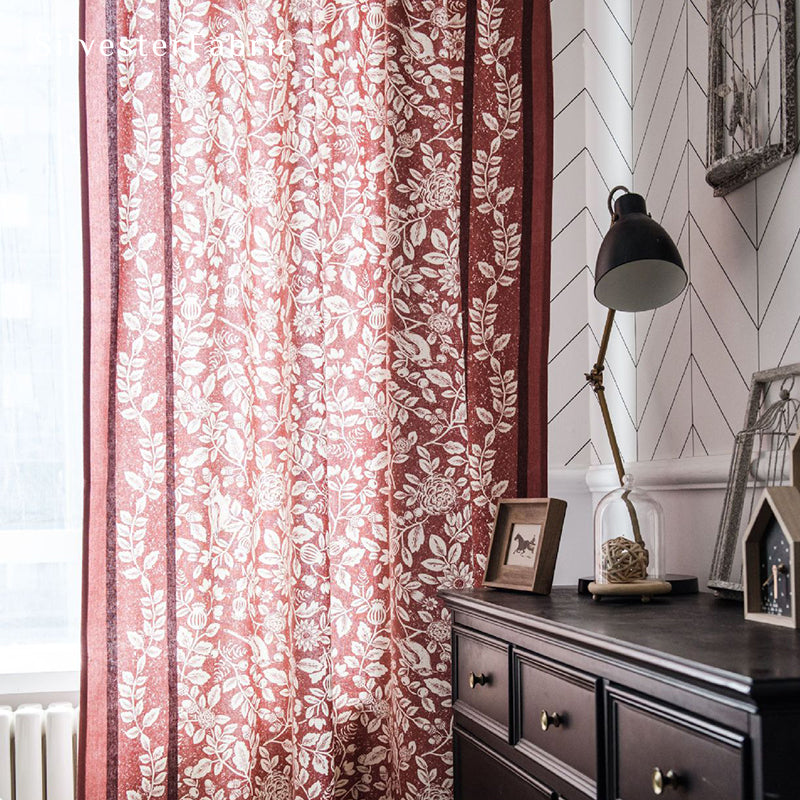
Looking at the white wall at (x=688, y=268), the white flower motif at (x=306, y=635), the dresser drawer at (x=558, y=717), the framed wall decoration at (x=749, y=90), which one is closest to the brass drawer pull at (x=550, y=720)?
the dresser drawer at (x=558, y=717)

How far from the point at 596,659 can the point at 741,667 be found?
337 mm

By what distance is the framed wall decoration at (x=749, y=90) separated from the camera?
1690 millimetres

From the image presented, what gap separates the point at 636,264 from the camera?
189 cm

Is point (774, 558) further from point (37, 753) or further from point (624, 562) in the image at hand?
point (37, 753)

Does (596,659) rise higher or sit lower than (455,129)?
lower

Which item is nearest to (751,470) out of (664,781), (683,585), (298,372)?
(683,585)

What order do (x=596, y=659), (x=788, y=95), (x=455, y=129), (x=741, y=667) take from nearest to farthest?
(x=741, y=667) → (x=596, y=659) → (x=788, y=95) → (x=455, y=129)

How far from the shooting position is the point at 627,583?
1.73 meters

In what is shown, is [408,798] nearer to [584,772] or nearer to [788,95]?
[584,772]

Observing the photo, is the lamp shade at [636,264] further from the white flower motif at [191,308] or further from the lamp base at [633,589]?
the white flower motif at [191,308]

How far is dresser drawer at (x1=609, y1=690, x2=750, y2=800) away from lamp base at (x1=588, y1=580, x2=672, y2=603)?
404 mm

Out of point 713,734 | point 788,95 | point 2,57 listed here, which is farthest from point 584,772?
point 2,57

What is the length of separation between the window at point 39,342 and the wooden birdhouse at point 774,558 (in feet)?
5.21

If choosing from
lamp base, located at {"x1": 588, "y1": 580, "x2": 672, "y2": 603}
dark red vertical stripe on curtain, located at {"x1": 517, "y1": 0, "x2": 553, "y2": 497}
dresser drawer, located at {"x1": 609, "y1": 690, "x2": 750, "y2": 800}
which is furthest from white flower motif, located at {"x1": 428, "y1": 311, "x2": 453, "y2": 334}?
dresser drawer, located at {"x1": 609, "y1": 690, "x2": 750, "y2": 800}
